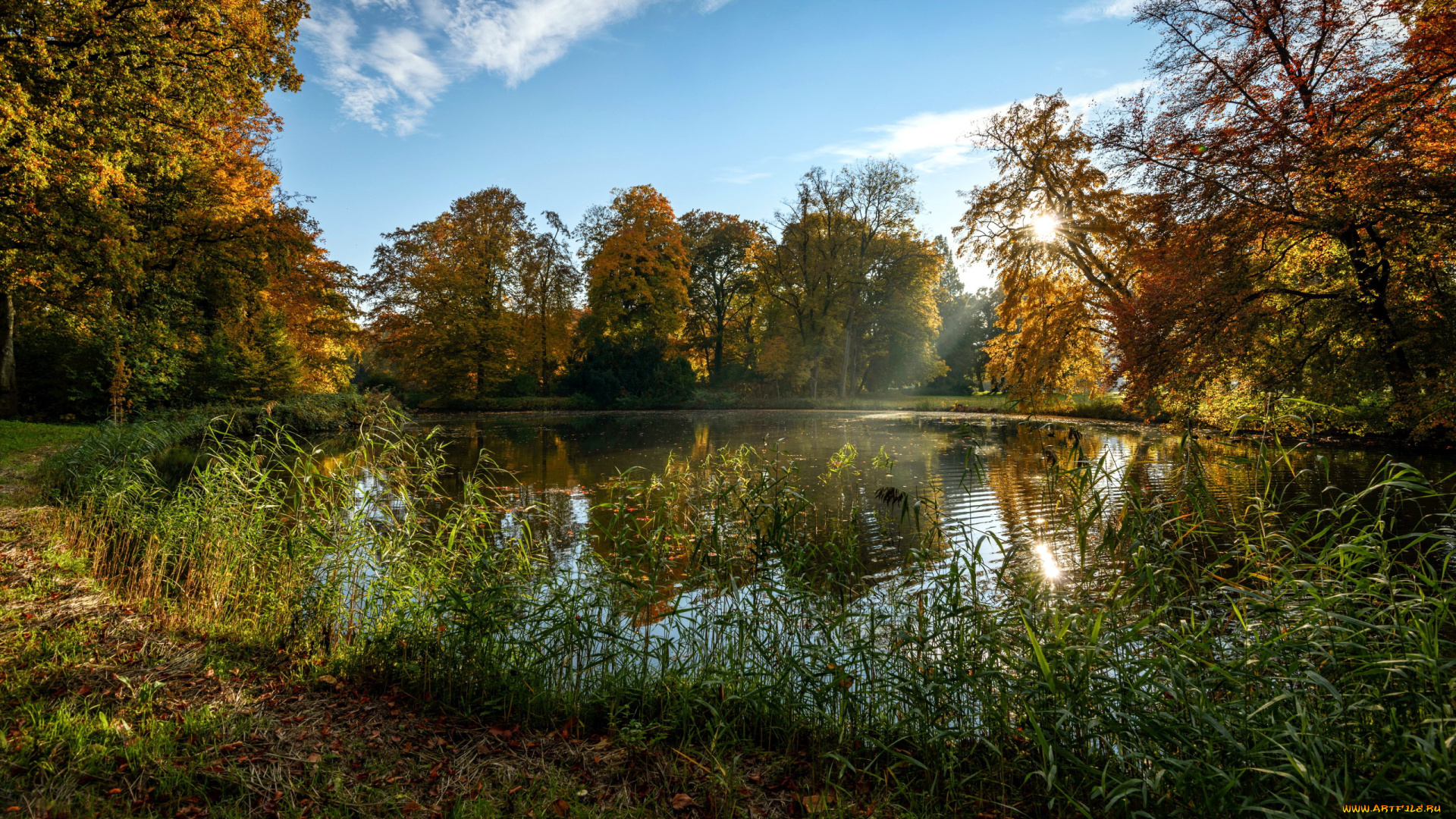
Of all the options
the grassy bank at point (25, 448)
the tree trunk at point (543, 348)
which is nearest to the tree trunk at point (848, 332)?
the tree trunk at point (543, 348)

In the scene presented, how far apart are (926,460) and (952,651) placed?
11610 mm

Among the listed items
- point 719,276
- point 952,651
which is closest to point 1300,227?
point 952,651

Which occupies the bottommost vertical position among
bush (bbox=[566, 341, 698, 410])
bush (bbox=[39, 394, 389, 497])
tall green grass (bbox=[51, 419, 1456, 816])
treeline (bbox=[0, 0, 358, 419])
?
tall green grass (bbox=[51, 419, 1456, 816])

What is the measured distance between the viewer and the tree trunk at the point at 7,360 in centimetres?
1380

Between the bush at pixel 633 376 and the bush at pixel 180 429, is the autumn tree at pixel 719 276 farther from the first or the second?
the bush at pixel 180 429

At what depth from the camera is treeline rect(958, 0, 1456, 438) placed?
831 centimetres

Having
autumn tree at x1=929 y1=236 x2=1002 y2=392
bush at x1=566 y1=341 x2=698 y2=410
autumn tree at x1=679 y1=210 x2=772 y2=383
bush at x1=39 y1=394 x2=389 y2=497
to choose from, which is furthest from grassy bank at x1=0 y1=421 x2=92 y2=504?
autumn tree at x1=929 y1=236 x2=1002 y2=392

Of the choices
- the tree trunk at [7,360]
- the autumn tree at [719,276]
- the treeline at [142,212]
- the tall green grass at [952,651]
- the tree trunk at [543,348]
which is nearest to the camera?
the tall green grass at [952,651]

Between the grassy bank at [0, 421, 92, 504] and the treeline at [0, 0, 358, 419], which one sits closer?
the grassy bank at [0, 421, 92, 504]

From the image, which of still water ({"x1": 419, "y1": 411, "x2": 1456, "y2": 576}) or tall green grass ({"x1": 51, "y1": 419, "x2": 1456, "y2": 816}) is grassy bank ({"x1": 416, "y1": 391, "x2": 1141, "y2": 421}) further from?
tall green grass ({"x1": 51, "y1": 419, "x2": 1456, "y2": 816})

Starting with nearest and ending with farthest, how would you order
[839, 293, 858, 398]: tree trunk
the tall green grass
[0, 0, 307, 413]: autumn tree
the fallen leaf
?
the tall green grass < the fallen leaf < [0, 0, 307, 413]: autumn tree < [839, 293, 858, 398]: tree trunk

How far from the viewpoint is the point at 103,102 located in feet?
31.6

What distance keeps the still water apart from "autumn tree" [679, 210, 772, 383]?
12.9m

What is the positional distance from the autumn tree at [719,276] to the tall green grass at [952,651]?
32.6m
